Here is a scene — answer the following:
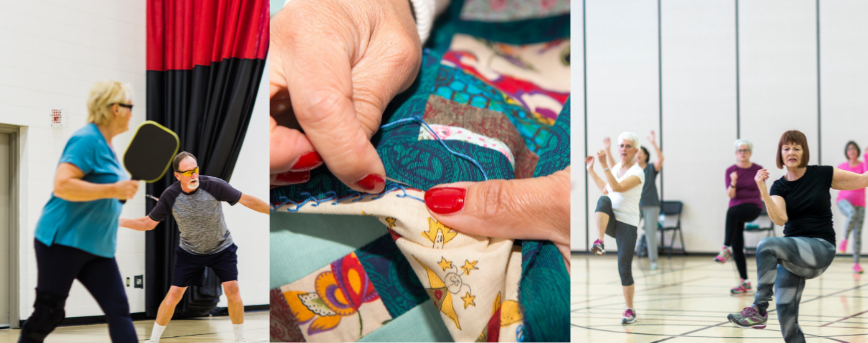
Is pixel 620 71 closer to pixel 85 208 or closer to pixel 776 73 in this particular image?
pixel 776 73

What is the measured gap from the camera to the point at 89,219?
1.62 metres

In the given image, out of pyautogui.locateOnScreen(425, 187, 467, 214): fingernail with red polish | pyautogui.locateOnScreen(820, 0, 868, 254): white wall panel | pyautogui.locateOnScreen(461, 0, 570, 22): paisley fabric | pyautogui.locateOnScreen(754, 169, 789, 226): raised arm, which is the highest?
pyautogui.locateOnScreen(820, 0, 868, 254): white wall panel

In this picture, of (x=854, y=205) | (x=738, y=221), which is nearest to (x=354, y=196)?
(x=738, y=221)

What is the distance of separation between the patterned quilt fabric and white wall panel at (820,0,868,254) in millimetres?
6139

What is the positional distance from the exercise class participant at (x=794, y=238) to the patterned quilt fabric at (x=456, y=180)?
2.92 ft

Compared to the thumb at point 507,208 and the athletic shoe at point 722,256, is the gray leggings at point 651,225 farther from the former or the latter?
the thumb at point 507,208

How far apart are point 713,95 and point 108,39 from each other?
20.1 feet

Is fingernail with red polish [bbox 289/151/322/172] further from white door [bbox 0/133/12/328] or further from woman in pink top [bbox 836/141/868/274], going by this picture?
woman in pink top [bbox 836/141/868/274]

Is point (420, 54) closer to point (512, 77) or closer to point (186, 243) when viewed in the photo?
point (512, 77)

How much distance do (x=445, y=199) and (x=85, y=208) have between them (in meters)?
0.96

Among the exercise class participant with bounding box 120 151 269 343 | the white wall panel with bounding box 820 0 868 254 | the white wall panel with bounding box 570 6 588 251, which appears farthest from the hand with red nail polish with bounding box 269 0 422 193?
the white wall panel with bounding box 820 0 868 254

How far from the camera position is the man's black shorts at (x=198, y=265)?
2.16 metres

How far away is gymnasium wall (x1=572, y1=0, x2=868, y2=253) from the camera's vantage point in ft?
21.2

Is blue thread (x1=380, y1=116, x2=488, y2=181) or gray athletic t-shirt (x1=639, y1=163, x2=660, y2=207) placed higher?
blue thread (x1=380, y1=116, x2=488, y2=181)
